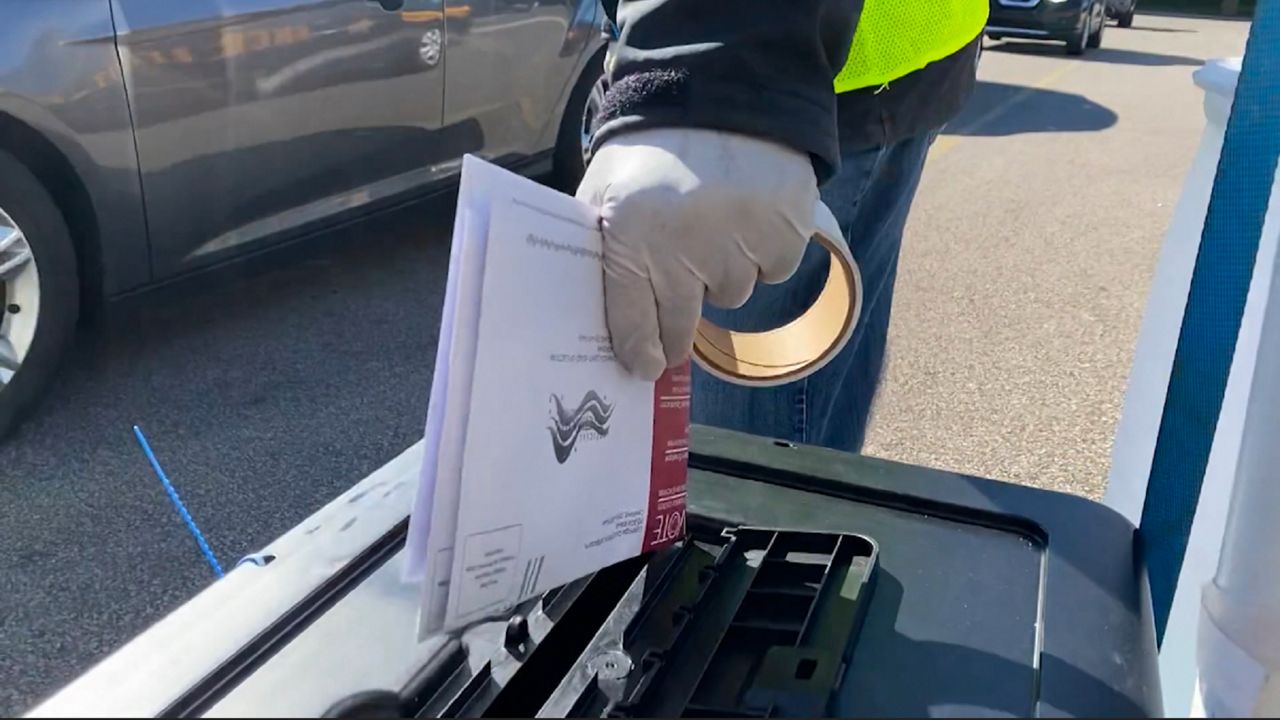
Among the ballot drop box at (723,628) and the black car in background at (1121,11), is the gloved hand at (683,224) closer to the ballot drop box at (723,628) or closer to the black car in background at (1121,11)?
the ballot drop box at (723,628)

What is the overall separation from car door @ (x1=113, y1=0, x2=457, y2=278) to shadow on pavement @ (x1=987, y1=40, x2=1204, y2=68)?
31.3 ft

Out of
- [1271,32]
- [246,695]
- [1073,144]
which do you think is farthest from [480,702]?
[1073,144]

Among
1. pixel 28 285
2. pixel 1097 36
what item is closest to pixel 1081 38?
pixel 1097 36

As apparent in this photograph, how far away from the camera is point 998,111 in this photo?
7.86 metres

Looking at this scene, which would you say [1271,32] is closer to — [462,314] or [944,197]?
[462,314]

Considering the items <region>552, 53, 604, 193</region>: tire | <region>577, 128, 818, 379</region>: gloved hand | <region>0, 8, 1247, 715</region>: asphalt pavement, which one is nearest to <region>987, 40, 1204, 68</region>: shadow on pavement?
<region>0, 8, 1247, 715</region>: asphalt pavement

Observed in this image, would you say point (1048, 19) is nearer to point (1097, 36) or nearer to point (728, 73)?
point (1097, 36)

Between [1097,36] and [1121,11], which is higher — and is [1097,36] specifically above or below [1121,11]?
above

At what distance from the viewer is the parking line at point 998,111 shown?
6610 mm

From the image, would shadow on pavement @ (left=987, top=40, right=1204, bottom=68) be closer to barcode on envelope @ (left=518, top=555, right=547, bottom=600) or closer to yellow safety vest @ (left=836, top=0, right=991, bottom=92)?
yellow safety vest @ (left=836, top=0, right=991, bottom=92)

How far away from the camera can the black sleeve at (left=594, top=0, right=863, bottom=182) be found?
85 centimetres

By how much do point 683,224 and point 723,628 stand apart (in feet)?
0.94

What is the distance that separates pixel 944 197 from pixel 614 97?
4.84 m

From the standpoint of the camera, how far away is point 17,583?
215 cm
